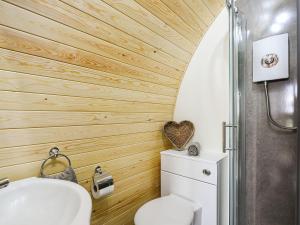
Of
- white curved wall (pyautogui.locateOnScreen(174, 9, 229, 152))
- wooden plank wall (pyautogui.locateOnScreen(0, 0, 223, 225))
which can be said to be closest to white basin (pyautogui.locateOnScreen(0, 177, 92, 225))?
wooden plank wall (pyautogui.locateOnScreen(0, 0, 223, 225))

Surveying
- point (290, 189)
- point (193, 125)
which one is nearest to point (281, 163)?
point (290, 189)

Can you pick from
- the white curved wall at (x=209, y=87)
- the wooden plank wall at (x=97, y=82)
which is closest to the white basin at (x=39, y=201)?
the wooden plank wall at (x=97, y=82)

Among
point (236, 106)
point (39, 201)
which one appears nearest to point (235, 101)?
point (236, 106)

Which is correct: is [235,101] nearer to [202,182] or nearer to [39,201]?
[202,182]

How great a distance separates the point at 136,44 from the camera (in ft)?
4.53

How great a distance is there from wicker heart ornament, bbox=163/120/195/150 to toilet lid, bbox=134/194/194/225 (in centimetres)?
54

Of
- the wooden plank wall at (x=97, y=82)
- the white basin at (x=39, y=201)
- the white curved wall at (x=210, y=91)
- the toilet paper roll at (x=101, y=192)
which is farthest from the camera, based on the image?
the white curved wall at (x=210, y=91)

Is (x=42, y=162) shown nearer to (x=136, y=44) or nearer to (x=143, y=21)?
(x=136, y=44)

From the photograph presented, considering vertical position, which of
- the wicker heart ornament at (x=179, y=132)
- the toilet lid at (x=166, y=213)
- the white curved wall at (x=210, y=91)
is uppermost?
the white curved wall at (x=210, y=91)

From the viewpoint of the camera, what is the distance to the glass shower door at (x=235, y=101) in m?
1.24

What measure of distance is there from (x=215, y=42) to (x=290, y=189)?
1.34 metres

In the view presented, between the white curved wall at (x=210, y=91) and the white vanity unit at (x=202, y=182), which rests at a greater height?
the white curved wall at (x=210, y=91)

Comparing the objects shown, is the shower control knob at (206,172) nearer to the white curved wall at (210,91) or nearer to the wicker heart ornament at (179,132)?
the white curved wall at (210,91)

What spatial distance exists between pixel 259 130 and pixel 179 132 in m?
0.84
